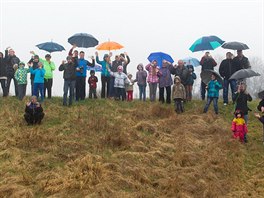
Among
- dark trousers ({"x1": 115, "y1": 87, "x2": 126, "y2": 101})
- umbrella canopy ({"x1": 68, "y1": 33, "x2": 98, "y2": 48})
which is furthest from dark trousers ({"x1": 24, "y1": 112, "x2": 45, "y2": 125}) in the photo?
umbrella canopy ({"x1": 68, "y1": 33, "x2": 98, "y2": 48})

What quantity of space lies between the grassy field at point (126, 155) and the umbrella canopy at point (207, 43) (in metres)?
3.44

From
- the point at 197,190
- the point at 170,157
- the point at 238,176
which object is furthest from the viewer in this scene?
the point at 170,157

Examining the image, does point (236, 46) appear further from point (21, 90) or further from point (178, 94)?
point (21, 90)

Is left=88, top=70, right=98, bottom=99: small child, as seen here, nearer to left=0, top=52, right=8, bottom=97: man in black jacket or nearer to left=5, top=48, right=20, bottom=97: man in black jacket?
left=5, top=48, right=20, bottom=97: man in black jacket

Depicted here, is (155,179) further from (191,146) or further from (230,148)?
(230,148)

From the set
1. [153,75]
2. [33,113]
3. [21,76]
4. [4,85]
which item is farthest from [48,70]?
[153,75]

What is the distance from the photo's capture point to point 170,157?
31.6 ft

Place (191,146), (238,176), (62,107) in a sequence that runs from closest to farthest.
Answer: (238,176) → (191,146) → (62,107)

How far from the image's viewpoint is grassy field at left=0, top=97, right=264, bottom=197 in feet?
25.0

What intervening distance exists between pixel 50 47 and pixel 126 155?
28.2 ft

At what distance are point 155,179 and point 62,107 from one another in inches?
272

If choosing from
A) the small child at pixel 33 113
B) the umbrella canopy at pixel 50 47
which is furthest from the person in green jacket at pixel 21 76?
the small child at pixel 33 113

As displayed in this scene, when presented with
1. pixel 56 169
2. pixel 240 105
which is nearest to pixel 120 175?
pixel 56 169

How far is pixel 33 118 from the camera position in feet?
38.6
